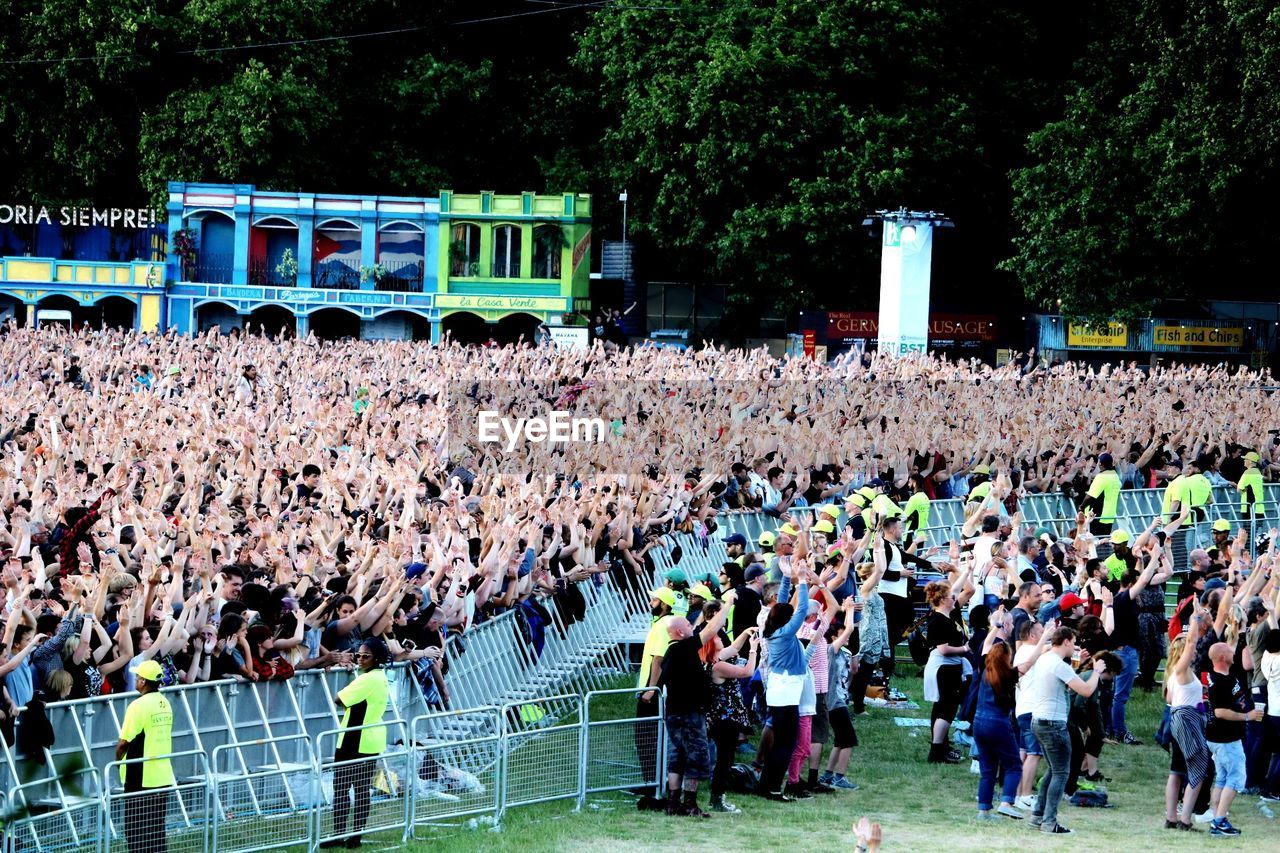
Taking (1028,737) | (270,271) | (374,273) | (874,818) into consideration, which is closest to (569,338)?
(374,273)

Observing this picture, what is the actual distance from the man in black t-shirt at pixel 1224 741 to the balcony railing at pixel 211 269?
47558 millimetres

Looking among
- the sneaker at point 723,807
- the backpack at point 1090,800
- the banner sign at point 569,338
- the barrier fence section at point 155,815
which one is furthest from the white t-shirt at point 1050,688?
the banner sign at point 569,338

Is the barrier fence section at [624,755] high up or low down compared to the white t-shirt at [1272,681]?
down

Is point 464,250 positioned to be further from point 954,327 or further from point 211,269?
point 954,327

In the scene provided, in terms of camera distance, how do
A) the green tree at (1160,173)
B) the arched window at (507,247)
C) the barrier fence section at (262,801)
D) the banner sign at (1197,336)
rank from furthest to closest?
the arched window at (507,247) < the banner sign at (1197,336) < the green tree at (1160,173) < the barrier fence section at (262,801)

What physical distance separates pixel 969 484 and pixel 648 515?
571 centimetres

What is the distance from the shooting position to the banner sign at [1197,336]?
46969 millimetres

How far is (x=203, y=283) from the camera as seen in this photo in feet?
182

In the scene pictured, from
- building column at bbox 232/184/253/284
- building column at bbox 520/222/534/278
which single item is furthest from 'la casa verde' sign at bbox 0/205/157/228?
building column at bbox 520/222/534/278

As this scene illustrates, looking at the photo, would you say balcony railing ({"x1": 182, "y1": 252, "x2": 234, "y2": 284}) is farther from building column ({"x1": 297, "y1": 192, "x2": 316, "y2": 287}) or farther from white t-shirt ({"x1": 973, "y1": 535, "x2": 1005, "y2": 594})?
white t-shirt ({"x1": 973, "y1": 535, "x2": 1005, "y2": 594})

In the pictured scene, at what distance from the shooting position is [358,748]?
10422 mm

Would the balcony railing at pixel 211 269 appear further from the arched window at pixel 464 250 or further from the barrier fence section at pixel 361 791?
the barrier fence section at pixel 361 791

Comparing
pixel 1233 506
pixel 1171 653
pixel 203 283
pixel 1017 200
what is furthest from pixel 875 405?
pixel 203 283

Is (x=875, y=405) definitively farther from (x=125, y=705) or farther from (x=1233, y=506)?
(x=125, y=705)
